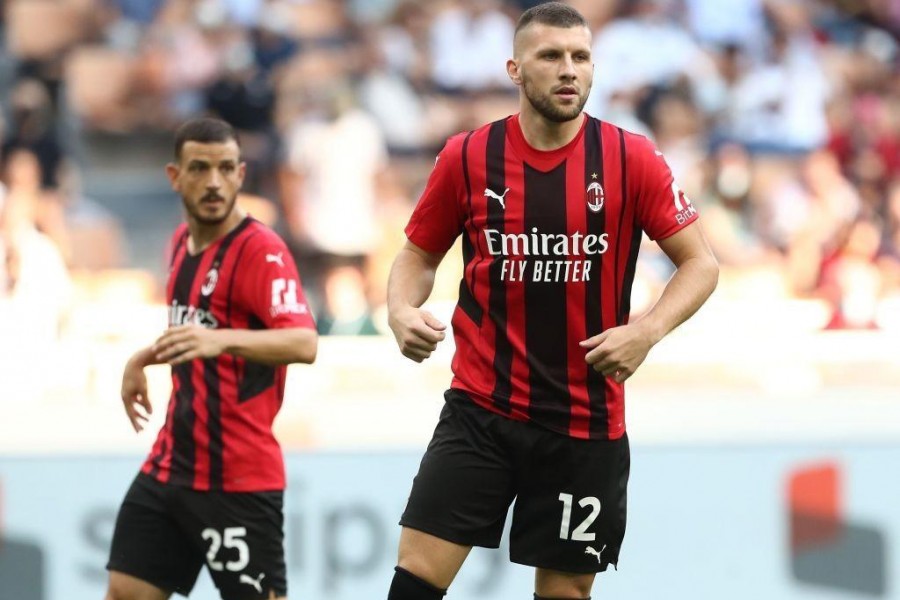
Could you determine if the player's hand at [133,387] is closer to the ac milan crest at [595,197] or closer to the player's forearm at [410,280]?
the player's forearm at [410,280]

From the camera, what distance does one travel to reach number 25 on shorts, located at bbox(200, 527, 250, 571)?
5012 millimetres

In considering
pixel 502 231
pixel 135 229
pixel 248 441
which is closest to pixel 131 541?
pixel 248 441

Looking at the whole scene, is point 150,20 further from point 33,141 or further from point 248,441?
point 248,441

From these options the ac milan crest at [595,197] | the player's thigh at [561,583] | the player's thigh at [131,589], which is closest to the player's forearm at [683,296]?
the ac milan crest at [595,197]

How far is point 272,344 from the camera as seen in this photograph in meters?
4.79

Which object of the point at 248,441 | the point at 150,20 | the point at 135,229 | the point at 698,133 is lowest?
the point at 248,441

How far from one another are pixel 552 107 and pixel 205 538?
5.88 feet

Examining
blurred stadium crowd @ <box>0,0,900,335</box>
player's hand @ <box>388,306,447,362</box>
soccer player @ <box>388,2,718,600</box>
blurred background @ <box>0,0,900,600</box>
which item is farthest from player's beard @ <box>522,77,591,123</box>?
blurred stadium crowd @ <box>0,0,900,335</box>

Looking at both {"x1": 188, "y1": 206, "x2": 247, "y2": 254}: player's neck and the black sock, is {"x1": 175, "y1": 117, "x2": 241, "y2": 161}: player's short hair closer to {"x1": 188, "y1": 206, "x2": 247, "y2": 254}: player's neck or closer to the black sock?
{"x1": 188, "y1": 206, "x2": 247, "y2": 254}: player's neck

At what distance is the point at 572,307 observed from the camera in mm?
4402

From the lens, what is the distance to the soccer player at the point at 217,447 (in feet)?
16.4

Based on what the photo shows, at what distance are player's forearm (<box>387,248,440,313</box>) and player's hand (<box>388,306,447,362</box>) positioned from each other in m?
0.12

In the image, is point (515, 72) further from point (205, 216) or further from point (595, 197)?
point (205, 216)

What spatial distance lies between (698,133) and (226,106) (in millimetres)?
3029
